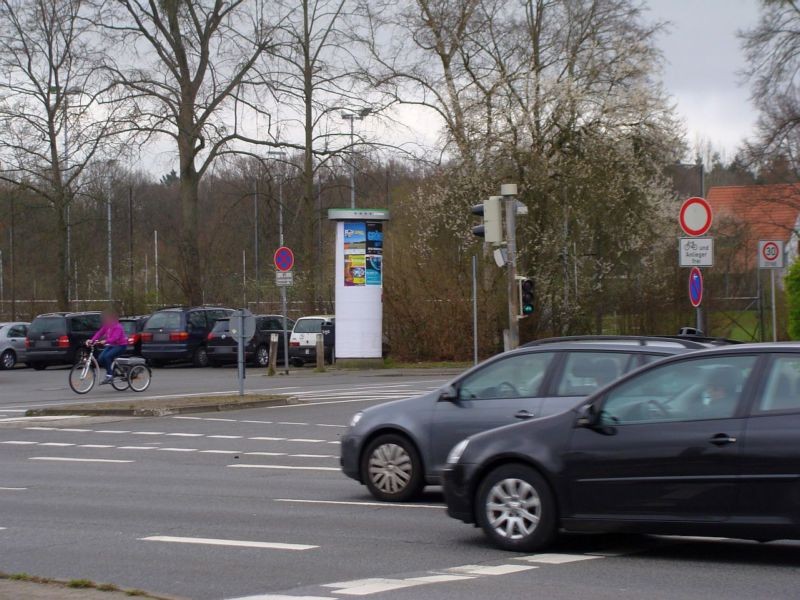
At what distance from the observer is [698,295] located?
17.1m

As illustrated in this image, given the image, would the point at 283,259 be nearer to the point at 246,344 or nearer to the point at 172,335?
the point at 246,344

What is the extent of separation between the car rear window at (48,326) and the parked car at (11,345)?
2.33m

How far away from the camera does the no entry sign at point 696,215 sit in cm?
1639

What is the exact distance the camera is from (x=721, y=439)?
303 inches

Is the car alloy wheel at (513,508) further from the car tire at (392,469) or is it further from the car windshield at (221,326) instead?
the car windshield at (221,326)

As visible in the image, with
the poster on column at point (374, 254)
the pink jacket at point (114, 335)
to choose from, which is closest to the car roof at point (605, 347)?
the pink jacket at point (114, 335)

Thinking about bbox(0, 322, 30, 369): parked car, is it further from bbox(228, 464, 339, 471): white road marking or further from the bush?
bbox(228, 464, 339, 471): white road marking

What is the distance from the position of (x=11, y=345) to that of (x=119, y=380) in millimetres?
15520

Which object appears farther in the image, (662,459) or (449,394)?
(449,394)

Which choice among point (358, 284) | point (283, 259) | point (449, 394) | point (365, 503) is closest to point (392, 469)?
point (365, 503)

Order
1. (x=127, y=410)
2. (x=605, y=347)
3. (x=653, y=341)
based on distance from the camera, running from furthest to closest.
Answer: (x=127, y=410)
(x=653, y=341)
(x=605, y=347)

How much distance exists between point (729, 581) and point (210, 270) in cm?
4989

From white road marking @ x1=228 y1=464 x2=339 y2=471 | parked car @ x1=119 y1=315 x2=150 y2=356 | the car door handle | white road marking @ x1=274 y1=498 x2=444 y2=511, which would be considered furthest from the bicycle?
the car door handle

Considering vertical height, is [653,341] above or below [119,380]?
above
